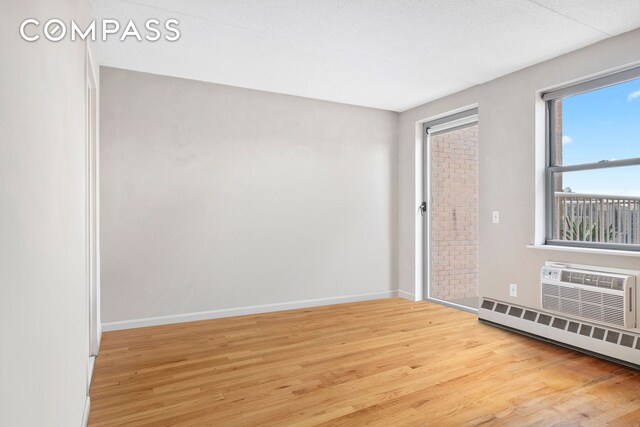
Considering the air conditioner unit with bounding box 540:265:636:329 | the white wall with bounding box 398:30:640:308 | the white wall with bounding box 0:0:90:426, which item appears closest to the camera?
the white wall with bounding box 0:0:90:426

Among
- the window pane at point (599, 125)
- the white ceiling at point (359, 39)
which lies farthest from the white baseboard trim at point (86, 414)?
the window pane at point (599, 125)

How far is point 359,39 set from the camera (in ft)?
9.66

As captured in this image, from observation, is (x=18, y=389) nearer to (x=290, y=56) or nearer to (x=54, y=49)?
(x=54, y=49)

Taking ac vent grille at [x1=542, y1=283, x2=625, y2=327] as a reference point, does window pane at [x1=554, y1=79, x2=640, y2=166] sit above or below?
above

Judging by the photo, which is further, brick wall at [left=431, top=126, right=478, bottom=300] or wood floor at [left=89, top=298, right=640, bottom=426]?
brick wall at [left=431, top=126, right=478, bottom=300]

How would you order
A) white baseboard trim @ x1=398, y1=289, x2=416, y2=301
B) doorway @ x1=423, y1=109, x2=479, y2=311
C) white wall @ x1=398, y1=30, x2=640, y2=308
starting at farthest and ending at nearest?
white baseboard trim @ x1=398, y1=289, x2=416, y2=301 < doorway @ x1=423, y1=109, x2=479, y2=311 < white wall @ x1=398, y1=30, x2=640, y2=308

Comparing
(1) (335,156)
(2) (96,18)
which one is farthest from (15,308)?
(1) (335,156)

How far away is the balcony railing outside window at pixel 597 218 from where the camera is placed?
289 cm

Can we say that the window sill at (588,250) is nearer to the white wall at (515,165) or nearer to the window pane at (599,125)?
the white wall at (515,165)

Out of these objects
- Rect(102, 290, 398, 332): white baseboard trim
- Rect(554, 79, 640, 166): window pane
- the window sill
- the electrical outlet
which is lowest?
Rect(102, 290, 398, 332): white baseboard trim

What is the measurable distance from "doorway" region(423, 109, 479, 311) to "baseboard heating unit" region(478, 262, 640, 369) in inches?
45.5

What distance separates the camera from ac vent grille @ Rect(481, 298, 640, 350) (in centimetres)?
278

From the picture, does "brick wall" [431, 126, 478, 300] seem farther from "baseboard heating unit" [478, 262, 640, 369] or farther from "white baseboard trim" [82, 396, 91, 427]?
"white baseboard trim" [82, 396, 91, 427]

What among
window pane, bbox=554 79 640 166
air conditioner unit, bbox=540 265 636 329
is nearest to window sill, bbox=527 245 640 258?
air conditioner unit, bbox=540 265 636 329
